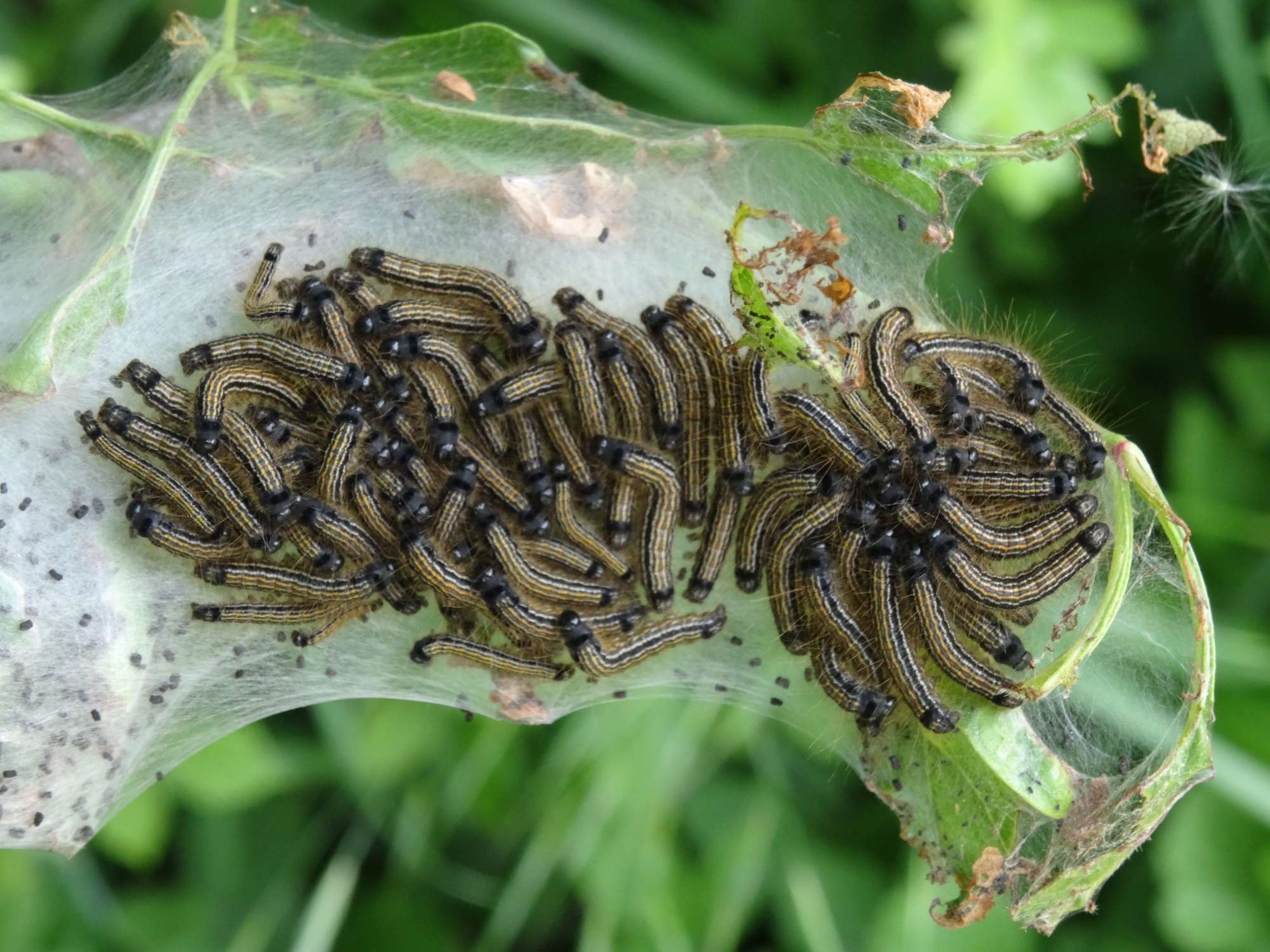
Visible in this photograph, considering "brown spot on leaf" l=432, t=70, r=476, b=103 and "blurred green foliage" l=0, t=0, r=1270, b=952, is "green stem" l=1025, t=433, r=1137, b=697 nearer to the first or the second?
"blurred green foliage" l=0, t=0, r=1270, b=952

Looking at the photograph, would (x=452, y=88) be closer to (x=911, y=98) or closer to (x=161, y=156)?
(x=161, y=156)

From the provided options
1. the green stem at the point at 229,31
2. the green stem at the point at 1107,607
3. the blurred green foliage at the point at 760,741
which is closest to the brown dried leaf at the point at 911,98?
the green stem at the point at 1107,607

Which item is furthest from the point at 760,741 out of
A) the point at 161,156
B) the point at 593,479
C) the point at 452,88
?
the point at 161,156

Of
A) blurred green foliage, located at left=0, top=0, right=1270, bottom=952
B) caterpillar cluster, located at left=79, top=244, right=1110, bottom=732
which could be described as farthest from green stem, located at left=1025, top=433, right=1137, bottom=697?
blurred green foliage, located at left=0, top=0, right=1270, bottom=952

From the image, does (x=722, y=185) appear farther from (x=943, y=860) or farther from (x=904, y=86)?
(x=943, y=860)

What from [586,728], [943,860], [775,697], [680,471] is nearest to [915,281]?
[680,471]

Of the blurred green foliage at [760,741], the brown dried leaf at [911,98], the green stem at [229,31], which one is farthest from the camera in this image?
the blurred green foliage at [760,741]

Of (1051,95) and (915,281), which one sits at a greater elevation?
(1051,95)

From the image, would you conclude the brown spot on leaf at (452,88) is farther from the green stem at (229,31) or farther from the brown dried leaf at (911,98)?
the brown dried leaf at (911,98)
